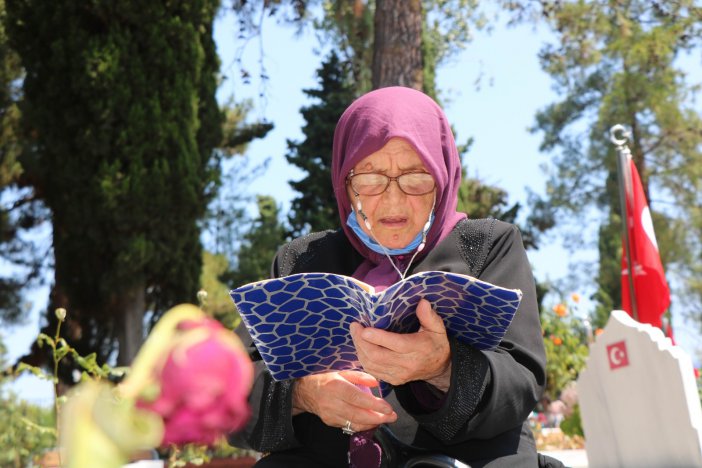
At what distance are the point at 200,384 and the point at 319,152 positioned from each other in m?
18.7

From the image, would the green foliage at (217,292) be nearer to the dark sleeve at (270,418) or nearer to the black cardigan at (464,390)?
the black cardigan at (464,390)

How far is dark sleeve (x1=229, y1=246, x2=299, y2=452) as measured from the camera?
1.81 meters

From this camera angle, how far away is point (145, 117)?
12383mm

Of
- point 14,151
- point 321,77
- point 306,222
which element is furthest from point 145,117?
point 321,77

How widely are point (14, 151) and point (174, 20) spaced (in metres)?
4.86

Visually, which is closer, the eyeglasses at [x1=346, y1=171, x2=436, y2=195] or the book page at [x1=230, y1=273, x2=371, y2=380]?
the book page at [x1=230, y1=273, x2=371, y2=380]

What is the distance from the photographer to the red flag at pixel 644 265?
6926 mm

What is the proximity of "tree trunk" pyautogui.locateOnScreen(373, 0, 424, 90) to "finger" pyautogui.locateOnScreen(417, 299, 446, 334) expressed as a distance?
5386 mm

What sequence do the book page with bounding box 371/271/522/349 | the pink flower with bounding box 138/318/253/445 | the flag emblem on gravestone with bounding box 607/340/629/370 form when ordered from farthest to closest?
the flag emblem on gravestone with bounding box 607/340/629/370
the book page with bounding box 371/271/522/349
the pink flower with bounding box 138/318/253/445

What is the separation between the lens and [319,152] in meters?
18.9

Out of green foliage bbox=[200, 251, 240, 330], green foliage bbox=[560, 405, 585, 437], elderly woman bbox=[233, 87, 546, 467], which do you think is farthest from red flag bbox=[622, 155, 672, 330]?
green foliage bbox=[200, 251, 240, 330]

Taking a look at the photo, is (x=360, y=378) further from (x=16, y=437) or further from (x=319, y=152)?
(x=319, y=152)

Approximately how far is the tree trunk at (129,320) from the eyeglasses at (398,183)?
11.1 m

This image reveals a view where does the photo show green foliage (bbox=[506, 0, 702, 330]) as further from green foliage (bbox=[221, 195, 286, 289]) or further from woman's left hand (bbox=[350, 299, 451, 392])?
woman's left hand (bbox=[350, 299, 451, 392])
